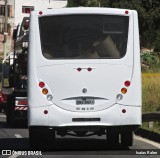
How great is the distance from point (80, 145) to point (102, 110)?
2.65 meters

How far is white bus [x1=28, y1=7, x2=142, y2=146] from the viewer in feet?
51.6

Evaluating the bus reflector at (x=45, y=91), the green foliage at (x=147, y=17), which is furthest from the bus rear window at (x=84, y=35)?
the green foliage at (x=147, y=17)

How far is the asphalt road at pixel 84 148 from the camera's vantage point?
15.8 meters

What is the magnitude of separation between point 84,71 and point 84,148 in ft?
7.18

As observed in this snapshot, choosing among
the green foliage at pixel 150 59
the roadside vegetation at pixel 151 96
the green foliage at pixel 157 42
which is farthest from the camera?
the green foliage at pixel 157 42

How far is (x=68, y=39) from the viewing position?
636 inches

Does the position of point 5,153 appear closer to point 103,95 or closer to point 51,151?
point 51,151

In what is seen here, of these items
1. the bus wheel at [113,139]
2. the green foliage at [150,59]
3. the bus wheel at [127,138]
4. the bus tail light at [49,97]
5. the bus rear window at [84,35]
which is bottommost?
the green foliage at [150,59]

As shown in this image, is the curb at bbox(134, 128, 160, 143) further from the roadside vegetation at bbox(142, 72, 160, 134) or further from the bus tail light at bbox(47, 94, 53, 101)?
the roadside vegetation at bbox(142, 72, 160, 134)

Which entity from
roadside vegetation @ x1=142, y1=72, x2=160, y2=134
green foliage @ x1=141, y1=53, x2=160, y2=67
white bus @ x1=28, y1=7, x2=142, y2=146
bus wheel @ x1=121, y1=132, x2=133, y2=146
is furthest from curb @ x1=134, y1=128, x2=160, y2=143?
green foliage @ x1=141, y1=53, x2=160, y2=67

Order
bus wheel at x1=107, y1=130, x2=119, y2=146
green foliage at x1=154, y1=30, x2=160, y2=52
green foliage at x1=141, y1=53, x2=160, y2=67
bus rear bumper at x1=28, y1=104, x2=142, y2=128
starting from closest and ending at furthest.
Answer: bus rear bumper at x1=28, y1=104, x2=142, y2=128
bus wheel at x1=107, y1=130, x2=119, y2=146
green foliage at x1=141, y1=53, x2=160, y2=67
green foliage at x1=154, y1=30, x2=160, y2=52

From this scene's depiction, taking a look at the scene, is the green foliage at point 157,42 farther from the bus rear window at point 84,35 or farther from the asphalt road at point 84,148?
the bus rear window at point 84,35

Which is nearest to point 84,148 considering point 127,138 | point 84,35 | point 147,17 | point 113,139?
point 127,138

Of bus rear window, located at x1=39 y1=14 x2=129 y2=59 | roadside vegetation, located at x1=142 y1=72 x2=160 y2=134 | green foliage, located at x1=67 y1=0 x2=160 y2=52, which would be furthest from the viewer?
green foliage, located at x1=67 y1=0 x2=160 y2=52
